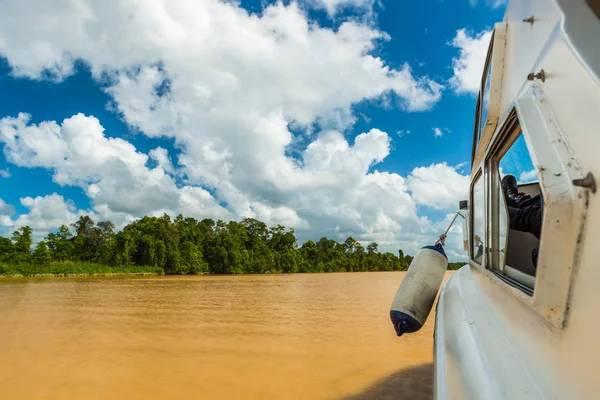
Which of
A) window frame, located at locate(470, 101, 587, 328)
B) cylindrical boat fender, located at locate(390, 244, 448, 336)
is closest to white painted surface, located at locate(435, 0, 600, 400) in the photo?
window frame, located at locate(470, 101, 587, 328)

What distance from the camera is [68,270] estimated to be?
120 ft

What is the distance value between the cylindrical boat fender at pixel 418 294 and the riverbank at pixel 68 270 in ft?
131

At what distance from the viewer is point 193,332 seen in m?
8.36

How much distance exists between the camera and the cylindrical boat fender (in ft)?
11.1

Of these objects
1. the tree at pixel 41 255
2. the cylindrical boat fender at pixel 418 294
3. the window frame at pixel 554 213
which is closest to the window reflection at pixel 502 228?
the window frame at pixel 554 213

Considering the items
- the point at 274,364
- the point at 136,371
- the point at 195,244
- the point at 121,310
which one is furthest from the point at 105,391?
the point at 195,244

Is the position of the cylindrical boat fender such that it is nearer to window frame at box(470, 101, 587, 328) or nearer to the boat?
the boat

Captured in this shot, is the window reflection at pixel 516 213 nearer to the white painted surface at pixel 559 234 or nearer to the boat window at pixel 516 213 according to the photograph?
the boat window at pixel 516 213

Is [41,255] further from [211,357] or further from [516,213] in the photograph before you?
[516,213]

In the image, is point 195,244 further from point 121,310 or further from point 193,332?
point 193,332

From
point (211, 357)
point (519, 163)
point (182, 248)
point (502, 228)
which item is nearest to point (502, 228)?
point (502, 228)

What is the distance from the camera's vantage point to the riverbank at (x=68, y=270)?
3419cm

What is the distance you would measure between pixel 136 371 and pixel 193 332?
300 centimetres

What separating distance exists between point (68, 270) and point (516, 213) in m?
41.7
